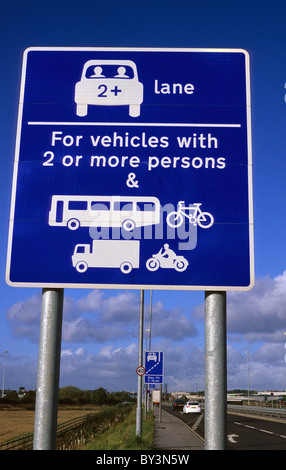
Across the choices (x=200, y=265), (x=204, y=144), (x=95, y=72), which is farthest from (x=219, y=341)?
(x=95, y=72)

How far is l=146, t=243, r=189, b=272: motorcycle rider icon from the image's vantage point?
404 cm

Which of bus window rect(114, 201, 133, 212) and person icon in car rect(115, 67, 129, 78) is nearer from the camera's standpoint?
bus window rect(114, 201, 133, 212)

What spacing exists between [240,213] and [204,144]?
661 millimetres

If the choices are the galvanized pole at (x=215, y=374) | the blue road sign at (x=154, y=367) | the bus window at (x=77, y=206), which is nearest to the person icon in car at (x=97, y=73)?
the bus window at (x=77, y=206)

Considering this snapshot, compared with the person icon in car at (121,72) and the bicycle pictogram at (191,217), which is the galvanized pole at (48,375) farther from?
the person icon in car at (121,72)

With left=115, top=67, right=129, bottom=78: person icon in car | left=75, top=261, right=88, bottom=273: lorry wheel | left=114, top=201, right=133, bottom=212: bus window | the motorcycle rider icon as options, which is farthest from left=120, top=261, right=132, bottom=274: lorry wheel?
left=115, top=67, right=129, bottom=78: person icon in car

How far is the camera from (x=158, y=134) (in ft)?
14.3

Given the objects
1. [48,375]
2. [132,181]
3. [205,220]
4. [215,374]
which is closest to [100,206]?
[132,181]

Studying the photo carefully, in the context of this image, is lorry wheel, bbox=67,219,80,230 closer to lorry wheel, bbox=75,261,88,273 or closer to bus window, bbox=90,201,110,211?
bus window, bbox=90,201,110,211

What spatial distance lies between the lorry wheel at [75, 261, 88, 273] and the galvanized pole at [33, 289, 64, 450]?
0.31 m

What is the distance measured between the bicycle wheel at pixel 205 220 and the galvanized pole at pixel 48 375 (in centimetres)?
127

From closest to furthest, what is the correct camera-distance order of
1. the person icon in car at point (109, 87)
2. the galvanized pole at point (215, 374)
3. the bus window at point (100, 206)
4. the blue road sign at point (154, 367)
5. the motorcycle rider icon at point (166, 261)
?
the galvanized pole at point (215, 374)
the motorcycle rider icon at point (166, 261)
the bus window at point (100, 206)
the person icon in car at point (109, 87)
the blue road sign at point (154, 367)

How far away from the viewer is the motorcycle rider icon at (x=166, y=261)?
4035 millimetres
